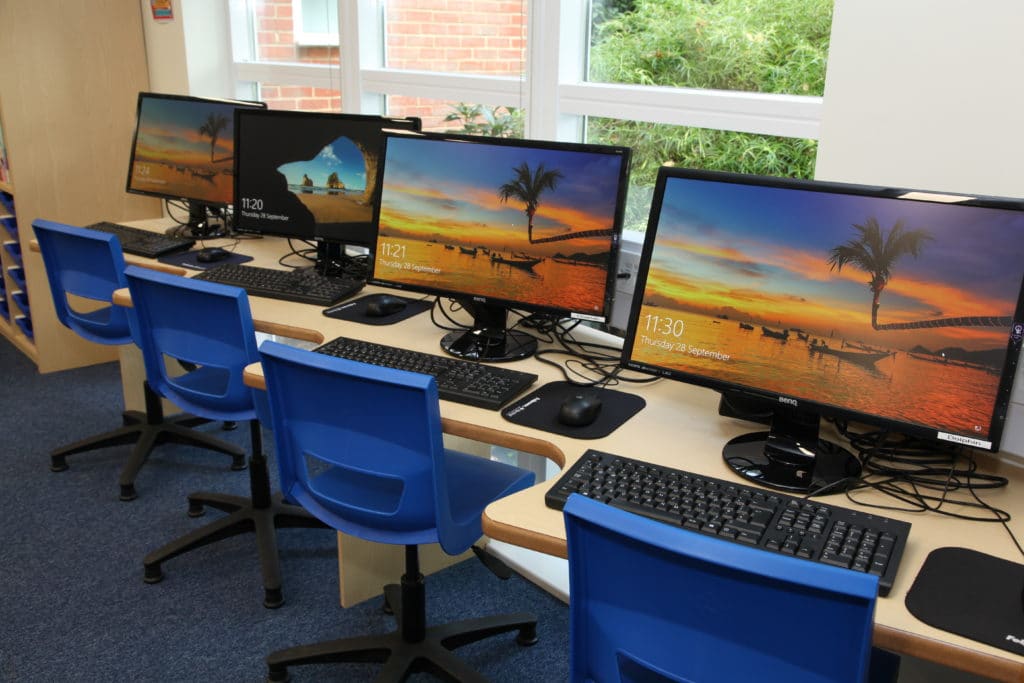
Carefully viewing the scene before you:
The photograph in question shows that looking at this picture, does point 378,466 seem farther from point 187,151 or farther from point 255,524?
point 187,151

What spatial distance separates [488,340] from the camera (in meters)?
2.23

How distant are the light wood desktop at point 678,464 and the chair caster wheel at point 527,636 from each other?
74cm

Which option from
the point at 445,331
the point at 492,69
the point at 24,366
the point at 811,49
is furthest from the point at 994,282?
the point at 24,366

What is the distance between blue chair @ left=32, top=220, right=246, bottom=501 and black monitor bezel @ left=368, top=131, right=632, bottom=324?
107 centimetres

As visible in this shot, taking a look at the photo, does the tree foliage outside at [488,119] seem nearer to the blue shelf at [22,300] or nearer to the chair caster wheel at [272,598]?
the chair caster wheel at [272,598]

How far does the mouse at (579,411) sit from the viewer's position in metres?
1.81

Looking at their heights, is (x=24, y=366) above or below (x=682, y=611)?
below

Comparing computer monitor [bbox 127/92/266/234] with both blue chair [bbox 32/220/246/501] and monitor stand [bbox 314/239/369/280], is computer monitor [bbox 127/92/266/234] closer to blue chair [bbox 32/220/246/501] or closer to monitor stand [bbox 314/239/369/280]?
blue chair [bbox 32/220/246/501]

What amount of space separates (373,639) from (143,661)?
0.59m

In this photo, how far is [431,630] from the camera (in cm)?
235

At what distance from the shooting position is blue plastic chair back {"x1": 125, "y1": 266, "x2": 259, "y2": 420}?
7.70 feet

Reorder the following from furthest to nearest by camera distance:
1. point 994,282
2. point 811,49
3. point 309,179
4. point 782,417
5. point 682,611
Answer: point 309,179
point 811,49
point 782,417
point 994,282
point 682,611

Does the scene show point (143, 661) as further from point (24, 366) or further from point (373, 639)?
point (24, 366)

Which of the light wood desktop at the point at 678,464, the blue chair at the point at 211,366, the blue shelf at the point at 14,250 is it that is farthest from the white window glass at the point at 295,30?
the light wood desktop at the point at 678,464
